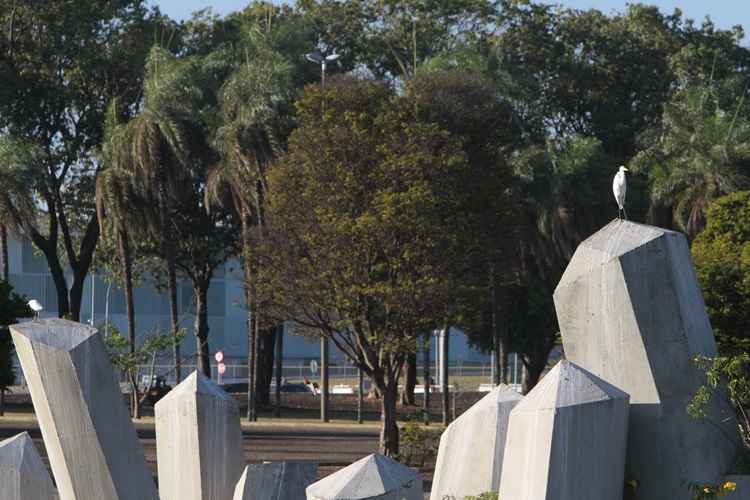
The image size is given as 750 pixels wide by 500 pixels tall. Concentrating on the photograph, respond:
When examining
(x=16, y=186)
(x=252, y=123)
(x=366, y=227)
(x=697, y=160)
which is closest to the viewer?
(x=366, y=227)

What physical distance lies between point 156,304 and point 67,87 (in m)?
28.3

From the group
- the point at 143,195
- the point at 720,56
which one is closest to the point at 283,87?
the point at 143,195

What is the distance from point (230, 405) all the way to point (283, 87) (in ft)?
79.7

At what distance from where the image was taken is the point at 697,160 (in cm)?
3906

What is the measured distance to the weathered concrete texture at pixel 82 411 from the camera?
408 inches

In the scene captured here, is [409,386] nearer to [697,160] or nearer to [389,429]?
[697,160]

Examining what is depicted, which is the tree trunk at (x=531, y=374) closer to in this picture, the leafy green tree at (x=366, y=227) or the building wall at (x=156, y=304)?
the building wall at (x=156, y=304)

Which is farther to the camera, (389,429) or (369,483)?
(389,429)

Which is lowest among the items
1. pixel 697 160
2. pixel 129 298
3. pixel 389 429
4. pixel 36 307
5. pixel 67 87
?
pixel 389 429

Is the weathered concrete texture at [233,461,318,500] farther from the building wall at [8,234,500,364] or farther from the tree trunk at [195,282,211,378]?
the building wall at [8,234,500,364]

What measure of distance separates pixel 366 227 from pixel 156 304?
151 ft

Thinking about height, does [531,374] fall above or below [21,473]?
above

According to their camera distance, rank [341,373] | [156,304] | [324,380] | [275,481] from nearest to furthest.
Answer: [275,481]
[324,380]
[156,304]
[341,373]

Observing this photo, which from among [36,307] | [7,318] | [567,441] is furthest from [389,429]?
[567,441]
